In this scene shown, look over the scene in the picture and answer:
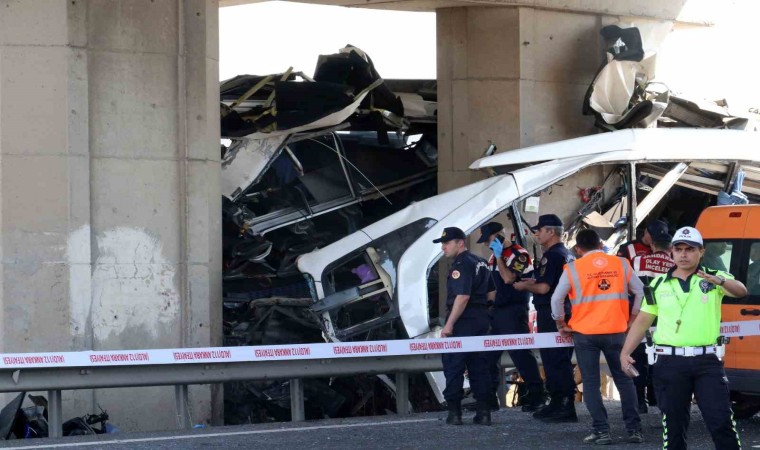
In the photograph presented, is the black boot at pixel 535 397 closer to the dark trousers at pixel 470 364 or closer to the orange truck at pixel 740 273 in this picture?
the dark trousers at pixel 470 364

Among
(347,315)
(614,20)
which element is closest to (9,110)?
(347,315)

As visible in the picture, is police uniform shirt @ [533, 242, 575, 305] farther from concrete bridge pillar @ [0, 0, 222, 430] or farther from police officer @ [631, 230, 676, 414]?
concrete bridge pillar @ [0, 0, 222, 430]

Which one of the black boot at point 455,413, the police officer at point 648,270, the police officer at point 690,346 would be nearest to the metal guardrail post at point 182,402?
the black boot at point 455,413

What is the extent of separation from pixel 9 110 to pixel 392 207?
198 inches

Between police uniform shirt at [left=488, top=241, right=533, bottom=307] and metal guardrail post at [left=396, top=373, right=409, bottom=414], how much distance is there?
1181 mm

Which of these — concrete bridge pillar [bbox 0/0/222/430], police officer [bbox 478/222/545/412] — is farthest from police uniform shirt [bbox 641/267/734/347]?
concrete bridge pillar [bbox 0/0/222/430]

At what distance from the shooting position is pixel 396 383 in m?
11.7

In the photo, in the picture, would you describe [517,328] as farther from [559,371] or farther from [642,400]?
[642,400]

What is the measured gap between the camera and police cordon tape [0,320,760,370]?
10.1m

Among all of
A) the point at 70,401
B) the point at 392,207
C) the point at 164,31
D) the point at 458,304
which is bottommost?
the point at 70,401

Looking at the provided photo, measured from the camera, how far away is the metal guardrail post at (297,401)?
11.0 m

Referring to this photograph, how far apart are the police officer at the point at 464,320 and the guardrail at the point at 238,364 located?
0.40 feet

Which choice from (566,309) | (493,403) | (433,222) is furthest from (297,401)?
(566,309)

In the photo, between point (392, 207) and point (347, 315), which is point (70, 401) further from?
point (392, 207)
